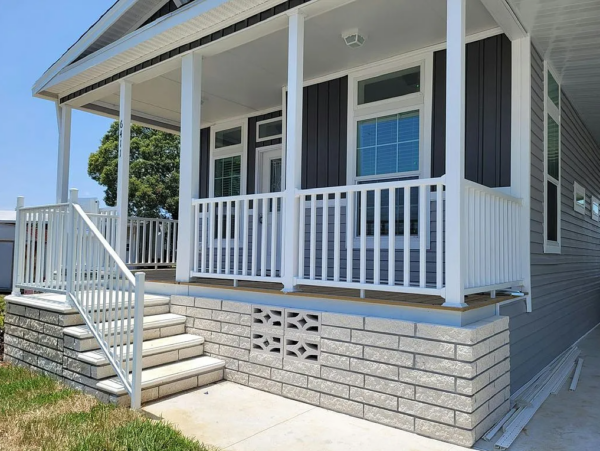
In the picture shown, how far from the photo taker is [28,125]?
36.1m

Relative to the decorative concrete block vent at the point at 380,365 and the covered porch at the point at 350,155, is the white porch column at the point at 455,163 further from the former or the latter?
the decorative concrete block vent at the point at 380,365

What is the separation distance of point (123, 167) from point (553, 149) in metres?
5.24

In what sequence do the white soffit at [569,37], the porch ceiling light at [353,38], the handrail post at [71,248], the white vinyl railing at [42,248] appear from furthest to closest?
the porch ceiling light at [353,38]
the white vinyl railing at [42,248]
the handrail post at [71,248]
the white soffit at [569,37]

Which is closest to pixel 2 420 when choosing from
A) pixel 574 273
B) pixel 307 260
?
pixel 307 260

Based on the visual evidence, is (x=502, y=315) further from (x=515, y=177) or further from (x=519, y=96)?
(x=519, y=96)

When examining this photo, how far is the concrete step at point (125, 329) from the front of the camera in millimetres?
3748

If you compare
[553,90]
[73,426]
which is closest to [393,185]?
[73,426]

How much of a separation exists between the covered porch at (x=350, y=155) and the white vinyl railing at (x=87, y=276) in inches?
35.4

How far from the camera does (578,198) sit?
21.4ft

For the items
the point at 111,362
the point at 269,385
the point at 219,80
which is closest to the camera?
the point at 111,362

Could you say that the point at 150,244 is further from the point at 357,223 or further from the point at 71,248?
the point at 357,223

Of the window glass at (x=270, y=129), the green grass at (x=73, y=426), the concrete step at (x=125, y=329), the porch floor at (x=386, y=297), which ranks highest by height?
the window glass at (x=270, y=129)

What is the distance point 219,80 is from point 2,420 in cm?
457

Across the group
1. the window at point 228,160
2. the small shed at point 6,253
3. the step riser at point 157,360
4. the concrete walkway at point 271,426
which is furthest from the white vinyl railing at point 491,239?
the small shed at point 6,253
